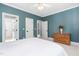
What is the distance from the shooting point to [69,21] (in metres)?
4.55

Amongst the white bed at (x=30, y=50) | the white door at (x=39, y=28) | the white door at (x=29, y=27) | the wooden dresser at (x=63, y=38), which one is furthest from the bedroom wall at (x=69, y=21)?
the white bed at (x=30, y=50)

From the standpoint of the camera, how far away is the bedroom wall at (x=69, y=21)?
13.7ft

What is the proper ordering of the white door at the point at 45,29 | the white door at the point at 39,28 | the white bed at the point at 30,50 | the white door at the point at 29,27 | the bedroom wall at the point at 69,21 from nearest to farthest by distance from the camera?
the white bed at the point at 30,50 → the bedroom wall at the point at 69,21 → the white door at the point at 29,27 → the white door at the point at 39,28 → the white door at the point at 45,29

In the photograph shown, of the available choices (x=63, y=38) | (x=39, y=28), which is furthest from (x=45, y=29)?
(x=63, y=38)

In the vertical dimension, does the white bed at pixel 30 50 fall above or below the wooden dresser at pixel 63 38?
above

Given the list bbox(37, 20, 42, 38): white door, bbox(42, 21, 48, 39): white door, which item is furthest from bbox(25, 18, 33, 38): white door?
bbox(42, 21, 48, 39): white door

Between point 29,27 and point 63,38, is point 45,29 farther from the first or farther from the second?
point 63,38

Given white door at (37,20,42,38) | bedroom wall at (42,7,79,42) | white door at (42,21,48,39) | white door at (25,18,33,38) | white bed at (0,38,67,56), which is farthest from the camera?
white door at (42,21,48,39)

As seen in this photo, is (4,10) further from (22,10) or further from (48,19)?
(48,19)

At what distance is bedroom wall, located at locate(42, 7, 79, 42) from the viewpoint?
4.17 meters

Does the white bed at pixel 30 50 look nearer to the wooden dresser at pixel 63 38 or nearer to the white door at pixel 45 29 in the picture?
the wooden dresser at pixel 63 38

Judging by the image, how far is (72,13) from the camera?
4375mm

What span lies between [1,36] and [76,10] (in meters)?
4.03

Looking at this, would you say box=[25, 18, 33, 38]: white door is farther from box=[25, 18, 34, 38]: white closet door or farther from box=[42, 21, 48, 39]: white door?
box=[42, 21, 48, 39]: white door
